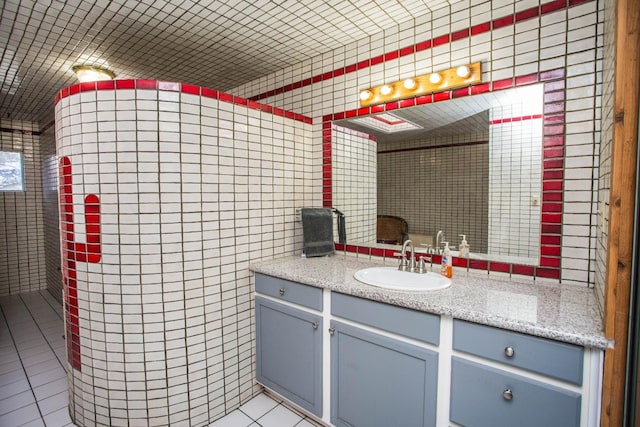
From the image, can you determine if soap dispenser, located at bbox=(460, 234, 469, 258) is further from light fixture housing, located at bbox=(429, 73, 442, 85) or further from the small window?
the small window

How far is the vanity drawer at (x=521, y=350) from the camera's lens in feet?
3.38

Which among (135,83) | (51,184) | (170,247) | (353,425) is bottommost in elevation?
(353,425)

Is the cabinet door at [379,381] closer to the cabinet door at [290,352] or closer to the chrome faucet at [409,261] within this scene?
the cabinet door at [290,352]

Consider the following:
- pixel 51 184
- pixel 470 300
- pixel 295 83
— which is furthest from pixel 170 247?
pixel 51 184

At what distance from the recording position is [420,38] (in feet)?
6.37

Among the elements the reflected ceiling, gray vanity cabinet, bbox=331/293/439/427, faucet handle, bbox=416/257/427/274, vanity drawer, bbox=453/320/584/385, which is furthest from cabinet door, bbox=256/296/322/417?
the reflected ceiling

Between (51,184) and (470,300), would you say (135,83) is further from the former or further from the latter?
(51,184)

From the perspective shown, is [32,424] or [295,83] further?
[295,83]

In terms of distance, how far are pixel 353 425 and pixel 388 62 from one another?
2239 mm

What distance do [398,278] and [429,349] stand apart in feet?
1.81

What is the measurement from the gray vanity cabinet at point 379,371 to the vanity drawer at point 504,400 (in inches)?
4.3

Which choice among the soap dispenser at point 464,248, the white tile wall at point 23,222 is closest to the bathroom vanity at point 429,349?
the soap dispenser at point 464,248

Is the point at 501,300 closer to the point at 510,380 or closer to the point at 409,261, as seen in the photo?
the point at 510,380

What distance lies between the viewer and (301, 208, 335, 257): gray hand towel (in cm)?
224
